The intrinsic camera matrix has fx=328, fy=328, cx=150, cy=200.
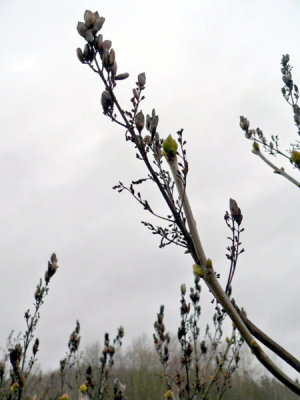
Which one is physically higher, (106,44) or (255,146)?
(106,44)

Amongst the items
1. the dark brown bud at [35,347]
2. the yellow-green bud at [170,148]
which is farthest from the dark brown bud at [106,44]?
the dark brown bud at [35,347]

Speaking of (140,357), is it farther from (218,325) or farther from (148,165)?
(148,165)

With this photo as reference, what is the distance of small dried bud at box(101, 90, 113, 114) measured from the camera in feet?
5.20

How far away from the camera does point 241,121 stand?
300 centimetres

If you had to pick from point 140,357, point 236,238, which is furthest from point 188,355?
point 140,357

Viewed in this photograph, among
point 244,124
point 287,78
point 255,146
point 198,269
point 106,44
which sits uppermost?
point 287,78

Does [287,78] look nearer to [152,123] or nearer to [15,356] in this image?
[152,123]

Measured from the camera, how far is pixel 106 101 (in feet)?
5.27

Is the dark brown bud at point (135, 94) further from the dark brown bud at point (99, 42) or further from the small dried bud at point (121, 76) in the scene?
the dark brown bud at point (99, 42)

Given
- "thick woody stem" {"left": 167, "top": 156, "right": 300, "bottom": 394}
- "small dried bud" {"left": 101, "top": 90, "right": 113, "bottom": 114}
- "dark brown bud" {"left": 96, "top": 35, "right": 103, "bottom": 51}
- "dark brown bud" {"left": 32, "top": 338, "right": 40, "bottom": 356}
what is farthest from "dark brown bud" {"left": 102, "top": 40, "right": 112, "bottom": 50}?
"dark brown bud" {"left": 32, "top": 338, "right": 40, "bottom": 356}

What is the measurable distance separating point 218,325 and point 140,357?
32.7 metres

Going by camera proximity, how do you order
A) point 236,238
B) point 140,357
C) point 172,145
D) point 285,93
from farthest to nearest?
point 140,357 < point 285,93 < point 236,238 < point 172,145

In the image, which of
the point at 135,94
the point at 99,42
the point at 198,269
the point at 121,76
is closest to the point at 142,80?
the point at 135,94

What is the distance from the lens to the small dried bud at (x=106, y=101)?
1585mm
